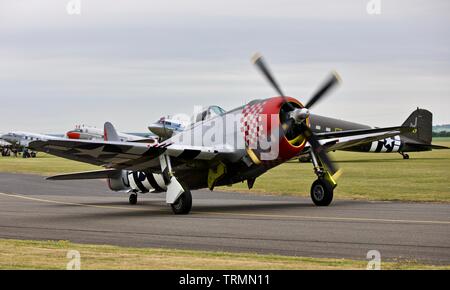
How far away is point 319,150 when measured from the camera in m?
21.1

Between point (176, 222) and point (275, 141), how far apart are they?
356cm

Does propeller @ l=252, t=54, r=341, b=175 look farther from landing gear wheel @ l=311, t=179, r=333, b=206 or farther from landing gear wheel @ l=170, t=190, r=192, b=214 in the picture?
landing gear wheel @ l=170, t=190, r=192, b=214

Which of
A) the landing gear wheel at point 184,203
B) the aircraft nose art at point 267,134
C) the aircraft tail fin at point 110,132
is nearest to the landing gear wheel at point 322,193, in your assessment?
the aircraft nose art at point 267,134

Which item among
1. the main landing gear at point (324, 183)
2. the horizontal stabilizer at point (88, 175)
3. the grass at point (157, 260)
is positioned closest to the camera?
the grass at point (157, 260)

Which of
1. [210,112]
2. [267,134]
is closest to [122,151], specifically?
[210,112]

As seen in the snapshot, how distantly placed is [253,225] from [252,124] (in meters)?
3.88

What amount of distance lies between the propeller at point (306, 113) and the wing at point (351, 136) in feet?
3.88

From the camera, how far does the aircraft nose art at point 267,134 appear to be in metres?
19.5

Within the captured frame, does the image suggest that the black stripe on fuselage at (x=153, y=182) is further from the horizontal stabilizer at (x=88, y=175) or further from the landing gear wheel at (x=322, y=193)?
the landing gear wheel at (x=322, y=193)

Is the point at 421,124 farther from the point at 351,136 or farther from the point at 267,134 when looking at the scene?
the point at 267,134

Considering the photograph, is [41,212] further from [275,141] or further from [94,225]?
[275,141]

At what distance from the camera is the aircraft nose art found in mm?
19469

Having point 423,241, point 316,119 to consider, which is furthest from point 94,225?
point 316,119
